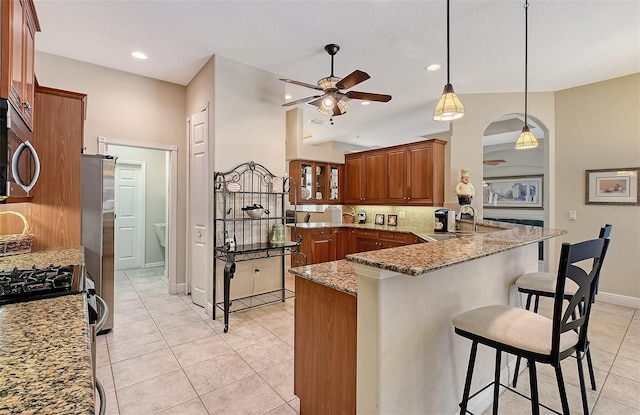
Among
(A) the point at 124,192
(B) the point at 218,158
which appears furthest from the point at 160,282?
(B) the point at 218,158

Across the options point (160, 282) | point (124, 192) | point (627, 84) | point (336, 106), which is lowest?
point (160, 282)

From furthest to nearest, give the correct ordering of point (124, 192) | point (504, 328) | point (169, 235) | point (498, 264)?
1. point (124, 192)
2. point (169, 235)
3. point (498, 264)
4. point (504, 328)

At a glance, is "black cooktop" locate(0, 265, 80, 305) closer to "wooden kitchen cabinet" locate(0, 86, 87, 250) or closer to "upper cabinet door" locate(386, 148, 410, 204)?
"wooden kitchen cabinet" locate(0, 86, 87, 250)

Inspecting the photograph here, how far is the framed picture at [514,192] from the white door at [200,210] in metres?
6.25

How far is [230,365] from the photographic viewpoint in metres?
2.40

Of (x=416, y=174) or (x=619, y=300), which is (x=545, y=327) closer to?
(x=619, y=300)

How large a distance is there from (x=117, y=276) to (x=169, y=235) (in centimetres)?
180

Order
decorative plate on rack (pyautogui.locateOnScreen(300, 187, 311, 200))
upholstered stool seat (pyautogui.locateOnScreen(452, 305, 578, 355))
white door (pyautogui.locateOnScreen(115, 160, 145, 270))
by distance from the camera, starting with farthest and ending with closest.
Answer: decorative plate on rack (pyautogui.locateOnScreen(300, 187, 311, 200))
white door (pyautogui.locateOnScreen(115, 160, 145, 270))
upholstered stool seat (pyautogui.locateOnScreen(452, 305, 578, 355))

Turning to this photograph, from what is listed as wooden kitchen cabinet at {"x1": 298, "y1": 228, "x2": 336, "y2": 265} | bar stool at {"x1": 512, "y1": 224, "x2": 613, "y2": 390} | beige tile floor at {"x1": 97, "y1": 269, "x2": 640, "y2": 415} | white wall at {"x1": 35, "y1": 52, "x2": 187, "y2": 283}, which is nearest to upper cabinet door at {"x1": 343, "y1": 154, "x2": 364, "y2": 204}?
wooden kitchen cabinet at {"x1": 298, "y1": 228, "x2": 336, "y2": 265}

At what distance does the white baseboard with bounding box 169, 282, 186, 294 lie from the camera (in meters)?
4.24

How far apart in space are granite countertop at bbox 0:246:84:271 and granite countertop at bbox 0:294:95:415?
0.94 meters

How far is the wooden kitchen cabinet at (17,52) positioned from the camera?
1.34 metres

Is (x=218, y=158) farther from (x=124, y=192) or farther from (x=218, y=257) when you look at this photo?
(x=124, y=192)

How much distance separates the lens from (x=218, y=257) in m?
3.42
